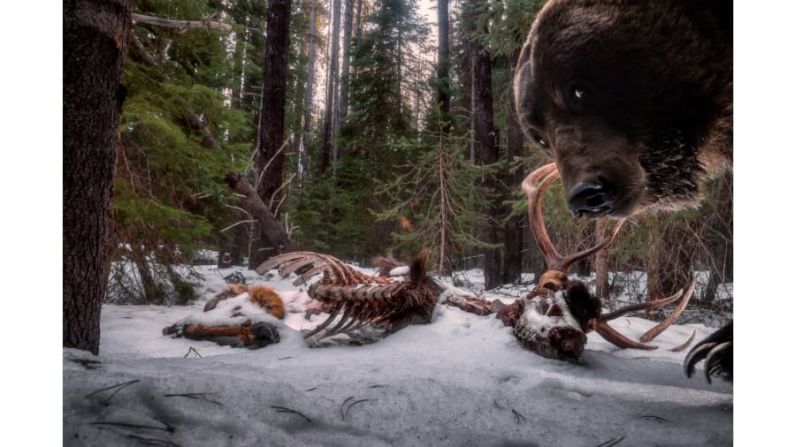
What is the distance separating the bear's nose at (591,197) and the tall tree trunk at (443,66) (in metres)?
0.84

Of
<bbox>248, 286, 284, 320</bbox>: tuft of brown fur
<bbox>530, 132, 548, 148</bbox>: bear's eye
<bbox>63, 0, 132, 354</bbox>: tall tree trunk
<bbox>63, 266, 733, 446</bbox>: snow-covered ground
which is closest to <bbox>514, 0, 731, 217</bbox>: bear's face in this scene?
<bbox>530, 132, 548, 148</bbox>: bear's eye

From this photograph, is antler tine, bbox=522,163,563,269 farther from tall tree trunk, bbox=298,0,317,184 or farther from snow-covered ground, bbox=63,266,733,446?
tall tree trunk, bbox=298,0,317,184

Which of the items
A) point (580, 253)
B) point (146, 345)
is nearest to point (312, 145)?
point (146, 345)

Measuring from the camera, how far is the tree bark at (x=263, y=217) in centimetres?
174

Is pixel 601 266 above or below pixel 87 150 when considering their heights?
below

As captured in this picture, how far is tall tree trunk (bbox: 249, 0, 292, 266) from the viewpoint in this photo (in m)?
1.79

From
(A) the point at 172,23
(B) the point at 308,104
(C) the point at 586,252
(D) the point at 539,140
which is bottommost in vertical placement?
(C) the point at 586,252

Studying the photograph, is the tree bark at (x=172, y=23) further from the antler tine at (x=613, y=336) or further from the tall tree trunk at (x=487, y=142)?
the antler tine at (x=613, y=336)

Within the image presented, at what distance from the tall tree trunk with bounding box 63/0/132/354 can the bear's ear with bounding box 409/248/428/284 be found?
1.03m

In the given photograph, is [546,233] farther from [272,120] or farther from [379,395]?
[272,120]

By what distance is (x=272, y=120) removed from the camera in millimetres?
1840

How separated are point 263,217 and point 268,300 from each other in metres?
0.35

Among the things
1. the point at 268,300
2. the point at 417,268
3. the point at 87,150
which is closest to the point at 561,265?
the point at 417,268

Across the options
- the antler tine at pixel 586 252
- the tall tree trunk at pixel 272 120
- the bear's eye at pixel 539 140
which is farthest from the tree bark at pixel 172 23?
the antler tine at pixel 586 252
